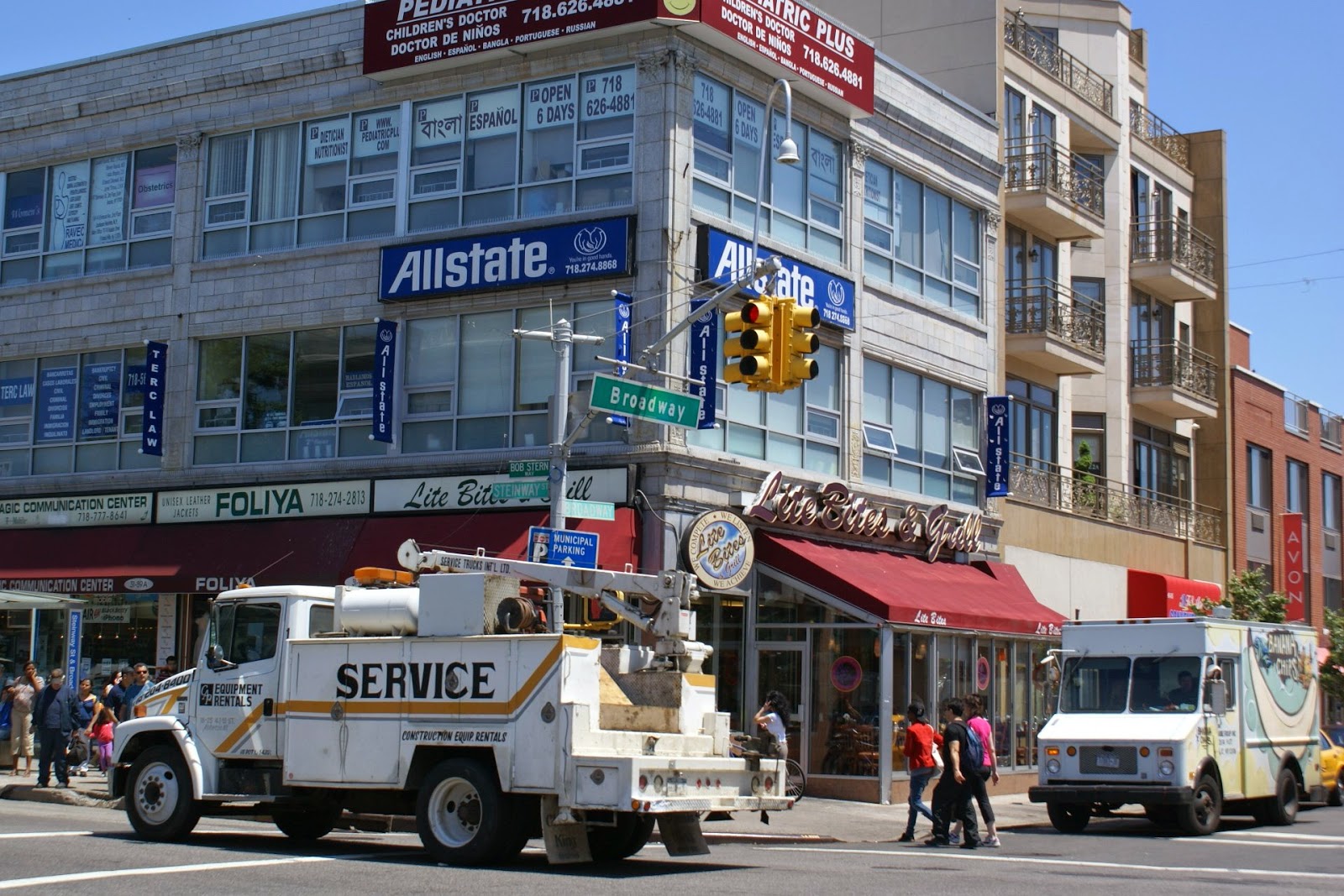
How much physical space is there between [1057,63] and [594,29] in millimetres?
15991

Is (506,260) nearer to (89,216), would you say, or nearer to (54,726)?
(54,726)

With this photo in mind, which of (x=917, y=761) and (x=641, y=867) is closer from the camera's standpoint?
(x=641, y=867)

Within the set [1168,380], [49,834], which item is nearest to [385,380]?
[49,834]

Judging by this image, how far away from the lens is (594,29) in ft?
78.1

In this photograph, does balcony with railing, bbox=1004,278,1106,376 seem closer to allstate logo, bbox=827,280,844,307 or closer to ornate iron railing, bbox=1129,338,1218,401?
ornate iron railing, bbox=1129,338,1218,401

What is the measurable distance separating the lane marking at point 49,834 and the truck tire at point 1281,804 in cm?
1540

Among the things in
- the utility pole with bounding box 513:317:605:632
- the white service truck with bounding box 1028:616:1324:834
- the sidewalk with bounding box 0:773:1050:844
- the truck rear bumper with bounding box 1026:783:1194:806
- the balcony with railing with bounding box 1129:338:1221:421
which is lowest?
the sidewalk with bounding box 0:773:1050:844

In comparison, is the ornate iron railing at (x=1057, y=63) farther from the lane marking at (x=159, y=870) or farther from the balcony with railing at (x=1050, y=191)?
the lane marking at (x=159, y=870)

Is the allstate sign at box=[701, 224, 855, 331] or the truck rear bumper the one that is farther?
the allstate sign at box=[701, 224, 855, 331]

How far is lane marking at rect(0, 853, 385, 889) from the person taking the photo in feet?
38.6

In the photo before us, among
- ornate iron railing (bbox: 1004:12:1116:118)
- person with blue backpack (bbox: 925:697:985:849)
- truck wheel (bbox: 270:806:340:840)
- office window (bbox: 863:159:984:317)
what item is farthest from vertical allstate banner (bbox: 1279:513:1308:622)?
truck wheel (bbox: 270:806:340:840)

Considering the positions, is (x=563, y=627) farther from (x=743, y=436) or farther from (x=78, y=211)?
(x=78, y=211)

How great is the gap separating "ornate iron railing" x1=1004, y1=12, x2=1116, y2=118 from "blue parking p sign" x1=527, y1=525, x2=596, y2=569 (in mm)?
19629

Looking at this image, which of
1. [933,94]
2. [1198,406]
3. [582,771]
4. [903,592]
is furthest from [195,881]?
[1198,406]
